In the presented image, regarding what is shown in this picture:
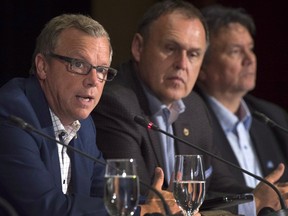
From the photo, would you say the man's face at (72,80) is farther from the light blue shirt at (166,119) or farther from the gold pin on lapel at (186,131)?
the gold pin on lapel at (186,131)

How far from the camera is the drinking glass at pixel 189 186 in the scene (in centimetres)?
252

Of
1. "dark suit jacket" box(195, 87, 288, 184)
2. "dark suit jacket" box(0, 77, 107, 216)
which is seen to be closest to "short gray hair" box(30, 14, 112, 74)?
"dark suit jacket" box(0, 77, 107, 216)

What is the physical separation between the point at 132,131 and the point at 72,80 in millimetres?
Result: 646

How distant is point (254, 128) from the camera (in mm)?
4738

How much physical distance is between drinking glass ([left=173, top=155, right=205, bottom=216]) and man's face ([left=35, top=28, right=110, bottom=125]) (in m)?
0.43

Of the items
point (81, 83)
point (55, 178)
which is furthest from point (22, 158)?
point (81, 83)

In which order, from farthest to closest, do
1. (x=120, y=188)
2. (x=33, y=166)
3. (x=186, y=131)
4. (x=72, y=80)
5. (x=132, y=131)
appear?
(x=186, y=131) < (x=132, y=131) < (x=72, y=80) < (x=33, y=166) < (x=120, y=188)

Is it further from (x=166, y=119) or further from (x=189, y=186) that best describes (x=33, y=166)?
(x=166, y=119)

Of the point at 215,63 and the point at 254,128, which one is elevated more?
the point at 215,63

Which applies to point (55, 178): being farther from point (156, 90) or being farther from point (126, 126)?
point (156, 90)

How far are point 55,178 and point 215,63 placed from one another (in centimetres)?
220

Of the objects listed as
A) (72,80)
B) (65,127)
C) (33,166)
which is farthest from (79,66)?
(33,166)

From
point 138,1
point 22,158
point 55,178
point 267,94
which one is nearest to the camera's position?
point 22,158

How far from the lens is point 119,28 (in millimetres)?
5176
